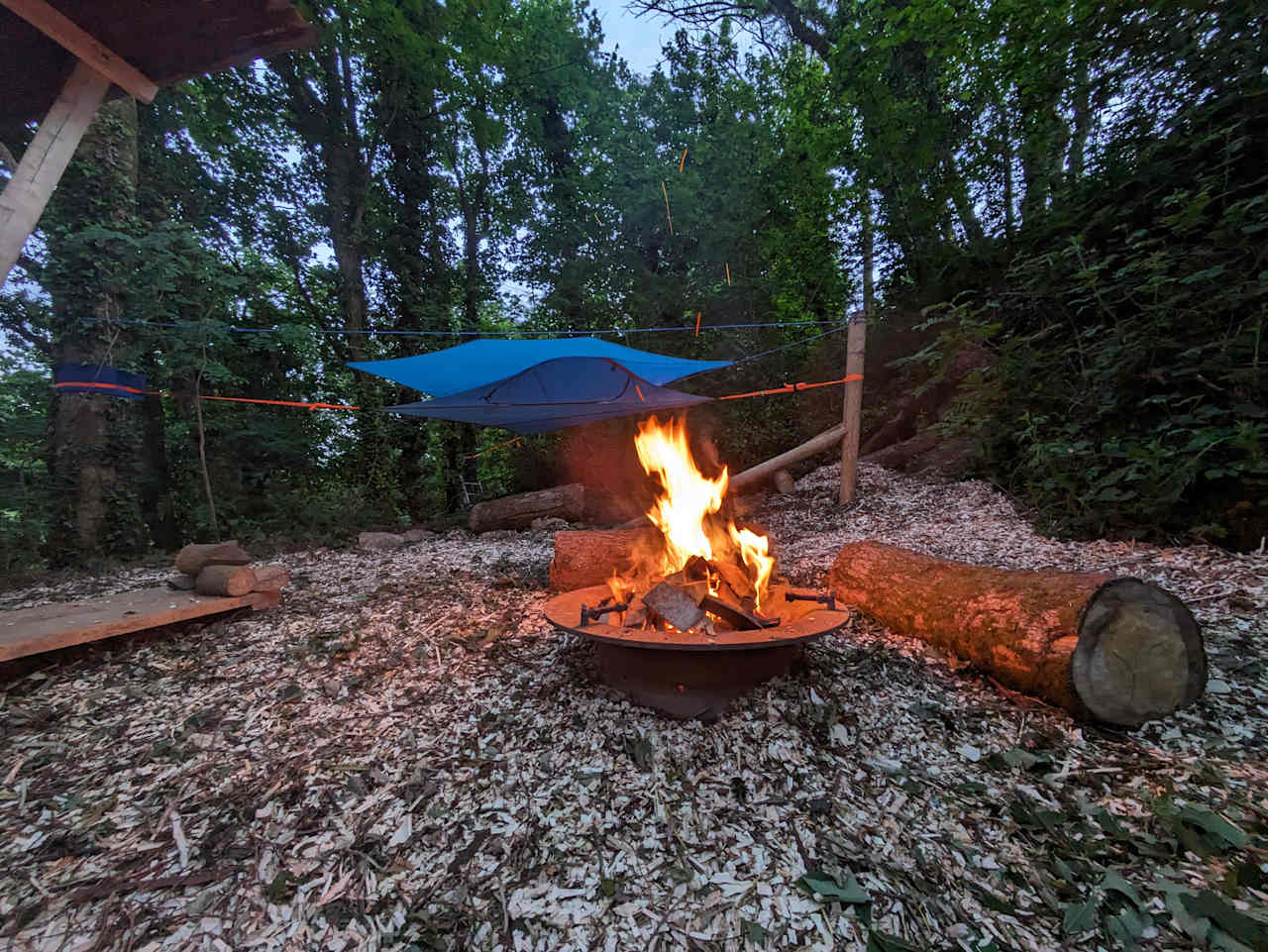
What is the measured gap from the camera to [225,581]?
2.97m

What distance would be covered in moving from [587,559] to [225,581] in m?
2.26

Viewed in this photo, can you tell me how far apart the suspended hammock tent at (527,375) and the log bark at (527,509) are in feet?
5.50

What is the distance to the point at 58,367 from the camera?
4.27 metres

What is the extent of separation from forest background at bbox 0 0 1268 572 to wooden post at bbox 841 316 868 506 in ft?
2.05

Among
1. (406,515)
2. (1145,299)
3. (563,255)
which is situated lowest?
(406,515)

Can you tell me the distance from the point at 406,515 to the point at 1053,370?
7.40m

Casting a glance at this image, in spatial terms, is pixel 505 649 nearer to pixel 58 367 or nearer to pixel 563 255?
pixel 58 367

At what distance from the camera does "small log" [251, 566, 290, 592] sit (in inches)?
124

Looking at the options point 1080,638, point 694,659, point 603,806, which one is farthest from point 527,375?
point 1080,638

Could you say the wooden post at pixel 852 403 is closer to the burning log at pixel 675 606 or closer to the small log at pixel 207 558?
the burning log at pixel 675 606

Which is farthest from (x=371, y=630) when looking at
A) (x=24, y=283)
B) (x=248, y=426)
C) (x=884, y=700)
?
(x=24, y=283)

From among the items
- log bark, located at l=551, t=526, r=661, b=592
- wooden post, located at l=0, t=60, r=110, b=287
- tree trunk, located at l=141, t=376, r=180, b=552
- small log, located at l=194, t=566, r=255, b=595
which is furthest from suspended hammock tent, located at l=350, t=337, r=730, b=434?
tree trunk, located at l=141, t=376, r=180, b=552

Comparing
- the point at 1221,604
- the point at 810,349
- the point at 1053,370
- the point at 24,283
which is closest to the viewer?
the point at 1221,604

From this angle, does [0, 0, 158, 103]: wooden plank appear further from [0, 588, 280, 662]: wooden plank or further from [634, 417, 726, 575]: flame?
[634, 417, 726, 575]: flame
